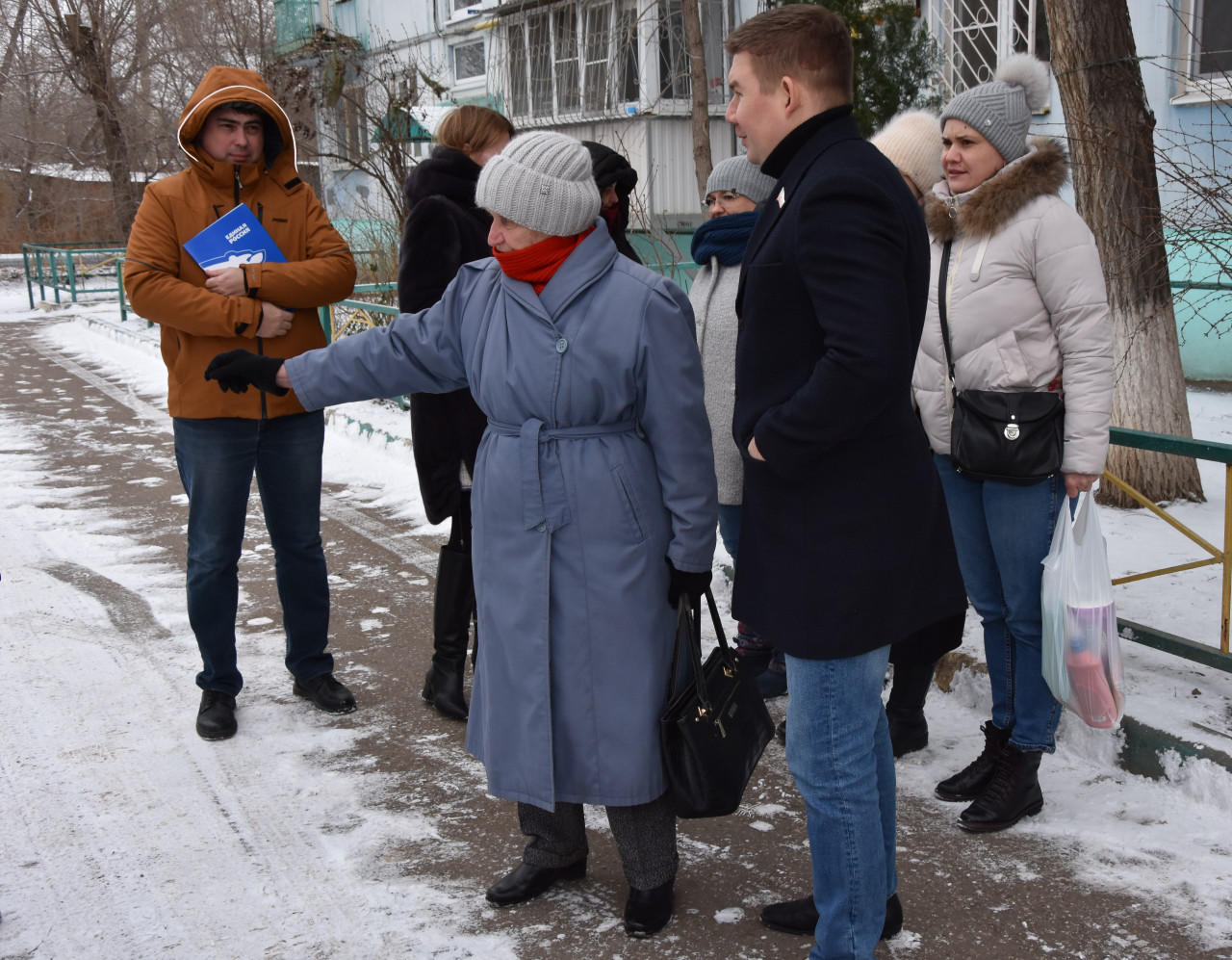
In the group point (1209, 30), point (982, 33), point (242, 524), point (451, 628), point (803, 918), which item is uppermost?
point (982, 33)

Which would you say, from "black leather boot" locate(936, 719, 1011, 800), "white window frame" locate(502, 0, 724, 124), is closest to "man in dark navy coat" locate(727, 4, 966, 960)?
"black leather boot" locate(936, 719, 1011, 800)

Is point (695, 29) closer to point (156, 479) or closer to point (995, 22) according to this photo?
point (995, 22)

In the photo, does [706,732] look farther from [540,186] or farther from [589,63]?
[589,63]

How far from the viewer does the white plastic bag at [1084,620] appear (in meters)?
2.84

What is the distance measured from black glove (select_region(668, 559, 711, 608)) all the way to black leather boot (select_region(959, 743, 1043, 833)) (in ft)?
3.68

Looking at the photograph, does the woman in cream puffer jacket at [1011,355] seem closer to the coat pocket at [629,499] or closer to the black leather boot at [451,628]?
the coat pocket at [629,499]

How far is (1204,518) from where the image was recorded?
5.31 m

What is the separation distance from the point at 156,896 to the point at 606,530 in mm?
1492

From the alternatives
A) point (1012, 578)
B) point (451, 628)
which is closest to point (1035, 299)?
point (1012, 578)

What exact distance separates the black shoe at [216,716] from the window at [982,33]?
756 cm

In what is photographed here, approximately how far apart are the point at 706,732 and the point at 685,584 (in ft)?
1.07

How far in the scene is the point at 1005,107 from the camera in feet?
9.77

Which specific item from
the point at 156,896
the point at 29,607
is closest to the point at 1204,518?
the point at 156,896

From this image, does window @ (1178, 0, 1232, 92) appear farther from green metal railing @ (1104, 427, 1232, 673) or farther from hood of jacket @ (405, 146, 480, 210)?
hood of jacket @ (405, 146, 480, 210)
